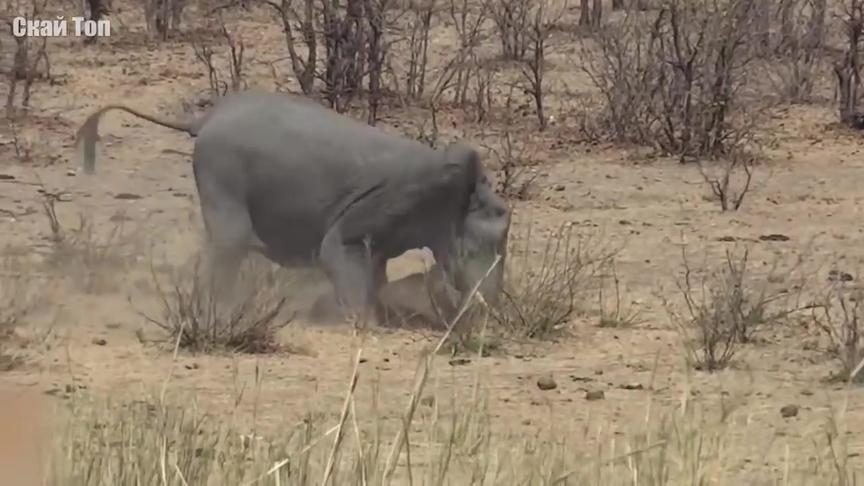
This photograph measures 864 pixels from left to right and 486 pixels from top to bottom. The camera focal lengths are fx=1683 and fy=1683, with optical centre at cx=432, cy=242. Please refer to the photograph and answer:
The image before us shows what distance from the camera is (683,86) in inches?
402

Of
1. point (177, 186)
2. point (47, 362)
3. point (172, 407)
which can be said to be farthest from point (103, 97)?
point (172, 407)

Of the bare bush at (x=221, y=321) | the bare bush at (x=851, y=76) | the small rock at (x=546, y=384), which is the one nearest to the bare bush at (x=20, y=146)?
the bare bush at (x=221, y=321)

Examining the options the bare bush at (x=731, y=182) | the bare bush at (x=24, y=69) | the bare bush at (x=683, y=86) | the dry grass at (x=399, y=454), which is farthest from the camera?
the bare bush at (x=24, y=69)

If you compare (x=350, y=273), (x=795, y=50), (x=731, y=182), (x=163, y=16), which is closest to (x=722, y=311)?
(x=350, y=273)

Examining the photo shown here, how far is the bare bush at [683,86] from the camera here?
9.96 meters

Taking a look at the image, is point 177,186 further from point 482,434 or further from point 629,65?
point 482,434

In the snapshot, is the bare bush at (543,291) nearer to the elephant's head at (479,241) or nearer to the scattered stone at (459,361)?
the elephant's head at (479,241)

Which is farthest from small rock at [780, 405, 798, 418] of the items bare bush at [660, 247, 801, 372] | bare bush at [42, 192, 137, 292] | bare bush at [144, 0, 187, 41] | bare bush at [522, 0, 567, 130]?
bare bush at [144, 0, 187, 41]

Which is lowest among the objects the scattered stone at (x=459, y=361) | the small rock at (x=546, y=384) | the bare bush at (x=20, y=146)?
the scattered stone at (x=459, y=361)

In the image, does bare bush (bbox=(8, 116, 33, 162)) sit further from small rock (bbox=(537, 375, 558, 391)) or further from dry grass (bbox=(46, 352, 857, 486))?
dry grass (bbox=(46, 352, 857, 486))

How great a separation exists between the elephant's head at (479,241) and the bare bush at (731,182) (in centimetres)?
279

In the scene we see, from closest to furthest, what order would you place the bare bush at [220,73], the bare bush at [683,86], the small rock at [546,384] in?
the small rock at [546,384] → the bare bush at [683,86] → the bare bush at [220,73]

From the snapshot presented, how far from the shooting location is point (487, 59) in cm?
1294

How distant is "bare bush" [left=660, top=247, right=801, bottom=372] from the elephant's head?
0.68 m
